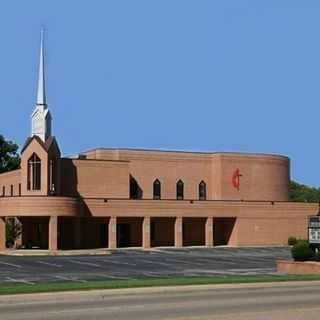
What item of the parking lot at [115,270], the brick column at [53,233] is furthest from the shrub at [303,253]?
the brick column at [53,233]

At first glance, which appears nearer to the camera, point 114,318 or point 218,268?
point 114,318

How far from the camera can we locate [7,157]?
318ft

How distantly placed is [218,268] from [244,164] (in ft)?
122

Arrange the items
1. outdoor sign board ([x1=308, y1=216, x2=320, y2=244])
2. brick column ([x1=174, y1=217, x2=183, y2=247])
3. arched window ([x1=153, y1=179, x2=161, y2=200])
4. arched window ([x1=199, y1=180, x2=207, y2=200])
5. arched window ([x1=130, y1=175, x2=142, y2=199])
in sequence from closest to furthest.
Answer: outdoor sign board ([x1=308, y1=216, x2=320, y2=244]) < brick column ([x1=174, y1=217, x2=183, y2=247]) < arched window ([x1=130, y1=175, x2=142, y2=199]) < arched window ([x1=153, y1=179, x2=161, y2=200]) < arched window ([x1=199, y1=180, x2=207, y2=200])

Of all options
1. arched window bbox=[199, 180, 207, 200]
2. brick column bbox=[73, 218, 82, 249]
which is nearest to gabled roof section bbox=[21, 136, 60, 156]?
brick column bbox=[73, 218, 82, 249]

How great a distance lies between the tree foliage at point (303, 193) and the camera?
11950 cm

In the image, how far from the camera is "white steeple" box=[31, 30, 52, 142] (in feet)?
209

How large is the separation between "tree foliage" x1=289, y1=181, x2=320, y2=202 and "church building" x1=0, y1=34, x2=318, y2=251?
43781 millimetres

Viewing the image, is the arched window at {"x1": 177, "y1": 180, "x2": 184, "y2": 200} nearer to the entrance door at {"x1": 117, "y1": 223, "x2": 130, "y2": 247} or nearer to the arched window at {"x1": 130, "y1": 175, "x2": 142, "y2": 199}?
the arched window at {"x1": 130, "y1": 175, "x2": 142, "y2": 199}

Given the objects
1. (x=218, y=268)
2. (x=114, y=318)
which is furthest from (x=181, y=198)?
(x=114, y=318)

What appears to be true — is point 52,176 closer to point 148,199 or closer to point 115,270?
point 148,199

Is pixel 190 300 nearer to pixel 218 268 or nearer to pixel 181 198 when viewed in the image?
pixel 218 268

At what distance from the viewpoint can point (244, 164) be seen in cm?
7419

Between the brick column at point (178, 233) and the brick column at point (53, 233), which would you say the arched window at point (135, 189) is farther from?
the brick column at point (53, 233)
